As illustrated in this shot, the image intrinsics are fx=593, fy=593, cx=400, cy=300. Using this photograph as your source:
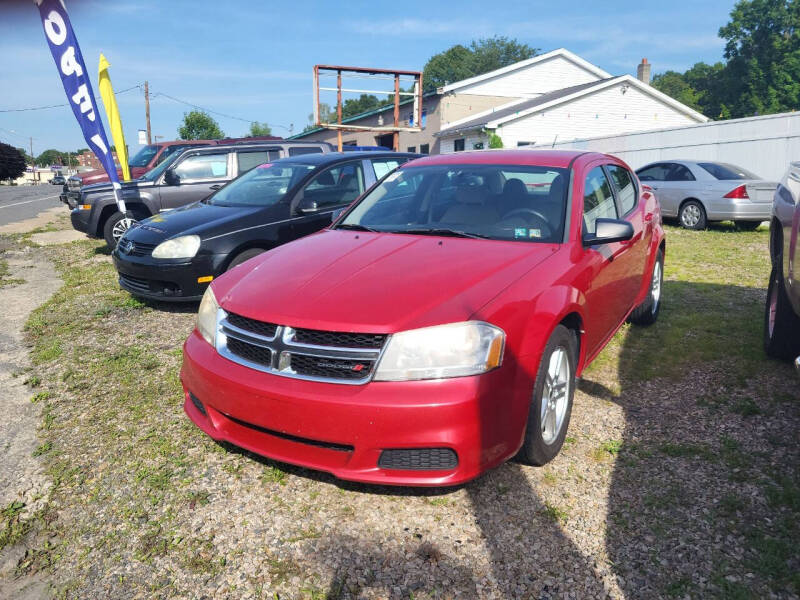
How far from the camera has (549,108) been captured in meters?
26.8

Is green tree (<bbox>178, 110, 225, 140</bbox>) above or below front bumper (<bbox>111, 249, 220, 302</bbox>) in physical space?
above

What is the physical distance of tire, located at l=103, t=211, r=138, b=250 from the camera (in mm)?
9789

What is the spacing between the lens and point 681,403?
3.84m

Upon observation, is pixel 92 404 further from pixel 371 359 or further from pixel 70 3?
pixel 70 3

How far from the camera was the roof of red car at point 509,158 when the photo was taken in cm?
397

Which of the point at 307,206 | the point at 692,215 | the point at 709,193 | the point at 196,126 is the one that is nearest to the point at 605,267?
the point at 307,206

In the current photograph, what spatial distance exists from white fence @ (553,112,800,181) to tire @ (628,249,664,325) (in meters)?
10.4

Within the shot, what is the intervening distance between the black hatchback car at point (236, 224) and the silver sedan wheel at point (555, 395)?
344 centimetres

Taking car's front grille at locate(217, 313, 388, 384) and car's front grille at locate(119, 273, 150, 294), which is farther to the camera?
car's front grille at locate(119, 273, 150, 294)

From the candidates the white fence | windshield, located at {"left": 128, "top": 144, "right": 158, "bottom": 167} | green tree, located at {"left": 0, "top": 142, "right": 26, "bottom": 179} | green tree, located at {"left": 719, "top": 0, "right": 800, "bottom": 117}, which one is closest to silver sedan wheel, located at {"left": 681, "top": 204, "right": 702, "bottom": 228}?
the white fence

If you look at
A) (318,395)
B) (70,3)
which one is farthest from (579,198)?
(70,3)

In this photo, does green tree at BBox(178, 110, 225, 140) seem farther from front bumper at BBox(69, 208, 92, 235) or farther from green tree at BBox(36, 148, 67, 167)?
green tree at BBox(36, 148, 67, 167)

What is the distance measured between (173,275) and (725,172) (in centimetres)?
1091

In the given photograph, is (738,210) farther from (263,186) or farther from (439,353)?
(439,353)
